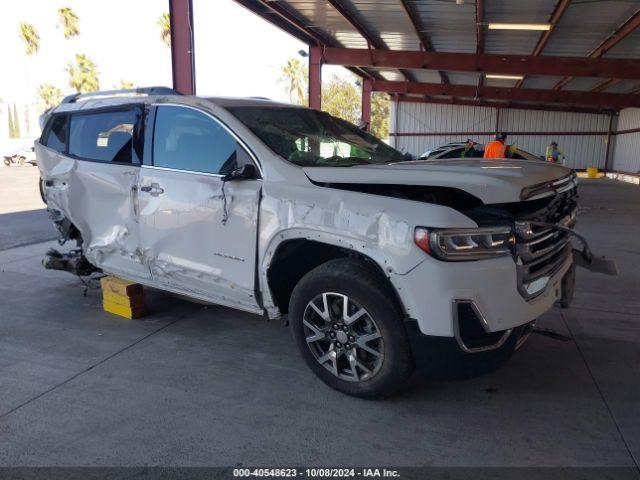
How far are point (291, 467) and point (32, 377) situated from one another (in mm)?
2132

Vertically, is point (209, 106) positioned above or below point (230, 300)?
above

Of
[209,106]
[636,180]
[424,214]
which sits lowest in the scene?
[636,180]

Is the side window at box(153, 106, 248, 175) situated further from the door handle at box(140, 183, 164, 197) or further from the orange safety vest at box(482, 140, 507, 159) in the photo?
the orange safety vest at box(482, 140, 507, 159)

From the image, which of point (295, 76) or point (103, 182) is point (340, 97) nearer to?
point (295, 76)

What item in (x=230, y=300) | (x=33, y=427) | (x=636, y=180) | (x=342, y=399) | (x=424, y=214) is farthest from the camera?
(x=636, y=180)

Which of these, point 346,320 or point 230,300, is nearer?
point 346,320

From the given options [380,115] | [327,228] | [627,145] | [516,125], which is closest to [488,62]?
[327,228]

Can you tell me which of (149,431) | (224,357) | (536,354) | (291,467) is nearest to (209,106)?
(224,357)

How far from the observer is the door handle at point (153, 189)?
3.91 m

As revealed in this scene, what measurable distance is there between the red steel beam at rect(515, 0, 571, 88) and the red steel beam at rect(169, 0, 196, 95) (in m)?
7.67

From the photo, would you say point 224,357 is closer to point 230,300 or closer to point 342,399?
point 230,300

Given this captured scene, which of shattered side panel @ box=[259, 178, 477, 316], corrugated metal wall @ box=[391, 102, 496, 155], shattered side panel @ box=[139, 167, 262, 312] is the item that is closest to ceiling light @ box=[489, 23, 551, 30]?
shattered side panel @ box=[139, 167, 262, 312]

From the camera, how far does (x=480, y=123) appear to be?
31.1 meters

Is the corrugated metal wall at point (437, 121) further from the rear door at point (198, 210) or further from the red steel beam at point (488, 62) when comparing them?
the rear door at point (198, 210)
